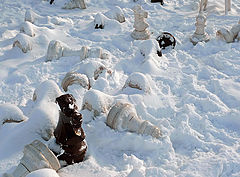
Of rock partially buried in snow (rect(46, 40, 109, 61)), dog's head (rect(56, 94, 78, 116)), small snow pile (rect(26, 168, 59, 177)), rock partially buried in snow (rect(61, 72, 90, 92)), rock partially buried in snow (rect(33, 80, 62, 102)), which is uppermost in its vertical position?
dog's head (rect(56, 94, 78, 116))

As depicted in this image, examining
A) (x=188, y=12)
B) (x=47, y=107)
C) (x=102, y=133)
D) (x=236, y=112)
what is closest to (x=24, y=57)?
(x=47, y=107)

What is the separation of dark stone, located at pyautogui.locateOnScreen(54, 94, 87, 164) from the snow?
0.29ft

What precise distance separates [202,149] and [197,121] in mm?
445

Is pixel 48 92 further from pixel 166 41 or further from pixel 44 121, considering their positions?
pixel 166 41

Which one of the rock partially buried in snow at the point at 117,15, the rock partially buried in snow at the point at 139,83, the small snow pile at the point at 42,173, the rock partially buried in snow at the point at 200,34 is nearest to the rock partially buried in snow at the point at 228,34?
the rock partially buried in snow at the point at 200,34

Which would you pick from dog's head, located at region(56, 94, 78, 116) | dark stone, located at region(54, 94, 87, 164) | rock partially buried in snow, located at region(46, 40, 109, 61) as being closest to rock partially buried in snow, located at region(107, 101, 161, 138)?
dark stone, located at region(54, 94, 87, 164)

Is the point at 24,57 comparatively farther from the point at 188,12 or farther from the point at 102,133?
the point at 188,12

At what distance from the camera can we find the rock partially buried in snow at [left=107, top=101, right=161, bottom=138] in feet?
8.64

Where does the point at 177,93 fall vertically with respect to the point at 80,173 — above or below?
below

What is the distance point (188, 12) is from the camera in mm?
6766

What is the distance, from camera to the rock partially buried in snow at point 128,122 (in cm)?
263

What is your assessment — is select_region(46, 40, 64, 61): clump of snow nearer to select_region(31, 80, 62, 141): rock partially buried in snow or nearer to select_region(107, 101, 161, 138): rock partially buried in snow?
select_region(31, 80, 62, 141): rock partially buried in snow

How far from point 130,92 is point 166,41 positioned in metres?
1.80

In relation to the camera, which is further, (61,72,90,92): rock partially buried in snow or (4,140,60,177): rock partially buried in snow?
(61,72,90,92): rock partially buried in snow
